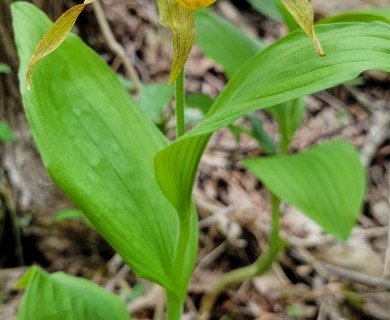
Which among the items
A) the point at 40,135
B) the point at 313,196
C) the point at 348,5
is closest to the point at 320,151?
the point at 313,196

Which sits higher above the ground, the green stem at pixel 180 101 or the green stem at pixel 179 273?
the green stem at pixel 180 101

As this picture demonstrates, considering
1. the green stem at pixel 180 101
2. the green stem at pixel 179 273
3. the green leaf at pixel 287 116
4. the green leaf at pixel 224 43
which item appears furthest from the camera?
the green leaf at pixel 224 43

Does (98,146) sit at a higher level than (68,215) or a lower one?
higher

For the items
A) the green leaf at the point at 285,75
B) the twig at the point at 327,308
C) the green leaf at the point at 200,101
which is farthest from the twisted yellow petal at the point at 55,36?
the twig at the point at 327,308

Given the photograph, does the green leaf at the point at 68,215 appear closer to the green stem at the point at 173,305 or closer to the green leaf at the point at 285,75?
the green stem at the point at 173,305

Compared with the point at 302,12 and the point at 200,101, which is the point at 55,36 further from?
the point at 200,101

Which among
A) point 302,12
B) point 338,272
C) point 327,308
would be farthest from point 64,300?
point 338,272

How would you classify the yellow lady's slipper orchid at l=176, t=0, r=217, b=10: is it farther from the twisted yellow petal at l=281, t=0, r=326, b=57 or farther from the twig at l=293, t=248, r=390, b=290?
the twig at l=293, t=248, r=390, b=290
